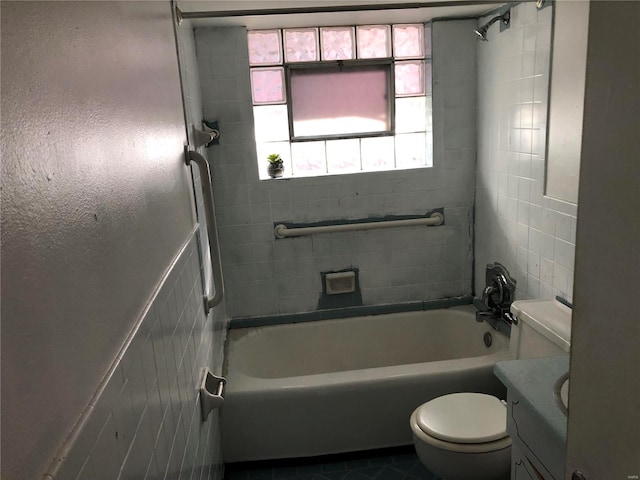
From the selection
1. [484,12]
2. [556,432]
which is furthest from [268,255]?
[556,432]

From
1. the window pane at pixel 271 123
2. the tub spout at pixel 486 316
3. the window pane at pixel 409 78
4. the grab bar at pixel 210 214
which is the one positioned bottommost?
the tub spout at pixel 486 316

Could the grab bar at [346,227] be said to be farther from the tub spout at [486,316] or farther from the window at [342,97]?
the tub spout at [486,316]

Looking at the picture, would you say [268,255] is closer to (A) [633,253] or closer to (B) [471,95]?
(B) [471,95]

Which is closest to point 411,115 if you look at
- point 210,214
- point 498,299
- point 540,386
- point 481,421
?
point 498,299

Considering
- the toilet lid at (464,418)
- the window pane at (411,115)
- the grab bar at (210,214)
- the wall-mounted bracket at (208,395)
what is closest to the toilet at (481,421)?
the toilet lid at (464,418)

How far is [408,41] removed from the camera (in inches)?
114

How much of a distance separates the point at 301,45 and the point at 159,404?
2.23 meters

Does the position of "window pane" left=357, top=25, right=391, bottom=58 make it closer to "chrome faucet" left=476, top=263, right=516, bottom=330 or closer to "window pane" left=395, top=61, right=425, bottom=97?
"window pane" left=395, top=61, right=425, bottom=97

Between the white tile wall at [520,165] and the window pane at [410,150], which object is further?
the window pane at [410,150]

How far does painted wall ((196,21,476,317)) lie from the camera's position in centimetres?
275

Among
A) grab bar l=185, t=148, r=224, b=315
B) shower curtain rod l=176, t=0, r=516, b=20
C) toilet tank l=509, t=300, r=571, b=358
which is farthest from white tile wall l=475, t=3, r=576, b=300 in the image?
grab bar l=185, t=148, r=224, b=315

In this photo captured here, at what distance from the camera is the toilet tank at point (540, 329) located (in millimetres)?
1857

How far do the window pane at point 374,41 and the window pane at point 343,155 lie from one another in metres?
0.48

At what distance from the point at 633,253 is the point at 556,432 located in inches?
28.8
